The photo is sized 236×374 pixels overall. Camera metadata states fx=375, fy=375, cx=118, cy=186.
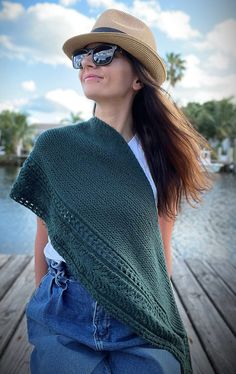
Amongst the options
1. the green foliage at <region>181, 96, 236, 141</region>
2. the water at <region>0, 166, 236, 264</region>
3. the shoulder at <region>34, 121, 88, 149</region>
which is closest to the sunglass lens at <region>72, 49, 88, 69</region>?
the shoulder at <region>34, 121, 88, 149</region>

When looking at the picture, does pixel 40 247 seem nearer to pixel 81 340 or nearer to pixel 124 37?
pixel 81 340

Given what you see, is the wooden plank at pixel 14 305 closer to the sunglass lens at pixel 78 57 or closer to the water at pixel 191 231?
the sunglass lens at pixel 78 57

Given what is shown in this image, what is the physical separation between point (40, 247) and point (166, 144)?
2.27 ft

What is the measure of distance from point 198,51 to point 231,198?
3613cm

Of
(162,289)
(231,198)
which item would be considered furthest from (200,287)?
(231,198)

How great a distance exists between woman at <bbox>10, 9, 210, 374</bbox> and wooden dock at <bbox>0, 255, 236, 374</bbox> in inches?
28.0

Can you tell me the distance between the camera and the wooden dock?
1.97m

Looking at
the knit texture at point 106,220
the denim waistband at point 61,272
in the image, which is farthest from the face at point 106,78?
the denim waistband at point 61,272

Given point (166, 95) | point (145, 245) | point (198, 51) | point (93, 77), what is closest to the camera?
point (145, 245)

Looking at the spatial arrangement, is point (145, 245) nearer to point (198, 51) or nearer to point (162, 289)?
point (162, 289)

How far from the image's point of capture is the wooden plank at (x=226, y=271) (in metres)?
3.16

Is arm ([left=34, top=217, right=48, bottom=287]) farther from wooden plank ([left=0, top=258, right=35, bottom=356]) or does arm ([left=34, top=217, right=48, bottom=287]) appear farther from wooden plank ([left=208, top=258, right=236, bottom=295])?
wooden plank ([left=208, top=258, right=236, bottom=295])

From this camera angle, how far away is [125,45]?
1459 millimetres

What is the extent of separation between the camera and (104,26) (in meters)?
1.48
